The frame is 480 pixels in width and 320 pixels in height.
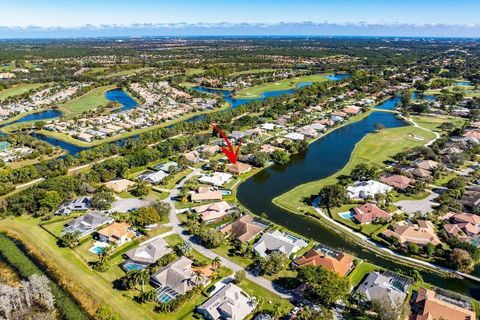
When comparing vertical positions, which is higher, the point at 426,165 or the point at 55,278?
the point at 426,165

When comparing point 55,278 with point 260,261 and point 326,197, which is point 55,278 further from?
point 326,197

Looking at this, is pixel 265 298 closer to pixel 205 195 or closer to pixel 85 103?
pixel 205 195

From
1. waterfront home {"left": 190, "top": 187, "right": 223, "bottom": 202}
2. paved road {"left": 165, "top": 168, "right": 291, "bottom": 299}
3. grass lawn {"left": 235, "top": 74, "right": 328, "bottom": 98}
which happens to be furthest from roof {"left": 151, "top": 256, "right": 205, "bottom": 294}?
grass lawn {"left": 235, "top": 74, "right": 328, "bottom": 98}

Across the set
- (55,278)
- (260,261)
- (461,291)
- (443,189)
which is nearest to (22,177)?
(55,278)

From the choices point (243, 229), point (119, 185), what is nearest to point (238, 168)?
point (119, 185)

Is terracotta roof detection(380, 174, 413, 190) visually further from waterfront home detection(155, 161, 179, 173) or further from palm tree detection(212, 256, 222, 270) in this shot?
waterfront home detection(155, 161, 179, 173)

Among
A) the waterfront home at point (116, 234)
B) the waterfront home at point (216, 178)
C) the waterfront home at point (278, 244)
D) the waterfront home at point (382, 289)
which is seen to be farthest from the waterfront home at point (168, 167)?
the waterfront home at point (382, 289)

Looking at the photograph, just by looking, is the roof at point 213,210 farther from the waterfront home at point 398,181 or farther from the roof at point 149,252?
the waterfront home at point 398,181
